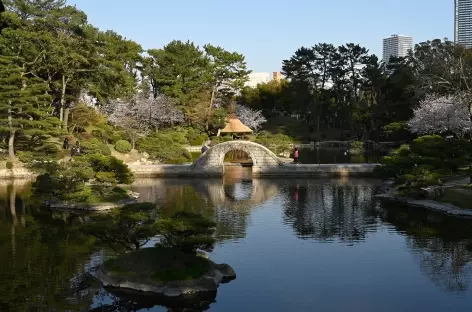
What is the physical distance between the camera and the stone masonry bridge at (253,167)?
3781cm

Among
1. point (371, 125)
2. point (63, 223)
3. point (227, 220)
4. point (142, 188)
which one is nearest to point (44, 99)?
point (142, 188)

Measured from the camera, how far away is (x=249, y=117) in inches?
2842

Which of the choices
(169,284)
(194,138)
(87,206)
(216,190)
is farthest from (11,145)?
(169,284)

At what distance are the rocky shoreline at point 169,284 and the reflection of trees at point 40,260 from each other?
807 millimetres

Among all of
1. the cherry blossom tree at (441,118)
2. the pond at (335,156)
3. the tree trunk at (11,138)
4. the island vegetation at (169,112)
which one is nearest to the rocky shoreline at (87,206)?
the island vegetation at (169,112)

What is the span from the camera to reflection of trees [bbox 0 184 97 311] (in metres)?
14.2

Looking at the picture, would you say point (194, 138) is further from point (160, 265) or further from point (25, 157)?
point (160, 265)

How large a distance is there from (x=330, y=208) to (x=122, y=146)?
24.8 meters

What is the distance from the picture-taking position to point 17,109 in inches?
1560

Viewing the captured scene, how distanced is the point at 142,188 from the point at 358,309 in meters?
22.3

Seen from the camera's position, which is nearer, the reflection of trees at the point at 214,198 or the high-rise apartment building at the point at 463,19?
the reflection of trees at the point at 214,198

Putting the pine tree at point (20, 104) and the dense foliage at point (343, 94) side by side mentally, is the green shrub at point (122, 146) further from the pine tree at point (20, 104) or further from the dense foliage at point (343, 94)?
the dense foliage at point (343, 94)

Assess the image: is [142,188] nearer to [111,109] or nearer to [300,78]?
[111,109]

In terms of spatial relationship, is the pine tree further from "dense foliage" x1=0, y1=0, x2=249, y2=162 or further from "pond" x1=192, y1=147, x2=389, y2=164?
"pond" x1=192, y1=147, x2=389, y2=164
